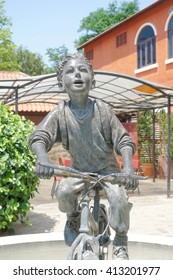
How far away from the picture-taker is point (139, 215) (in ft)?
27.4

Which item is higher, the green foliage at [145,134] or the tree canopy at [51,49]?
the tree canopy at [51,49]

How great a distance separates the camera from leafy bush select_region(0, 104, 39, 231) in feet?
19.7

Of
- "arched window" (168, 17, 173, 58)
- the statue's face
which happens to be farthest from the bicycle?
"arched window" (168, 17, 173, 58)

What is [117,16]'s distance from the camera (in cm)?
3462

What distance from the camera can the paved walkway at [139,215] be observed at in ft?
23.2

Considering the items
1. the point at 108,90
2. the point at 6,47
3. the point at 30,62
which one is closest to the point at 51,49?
the point at 30,62

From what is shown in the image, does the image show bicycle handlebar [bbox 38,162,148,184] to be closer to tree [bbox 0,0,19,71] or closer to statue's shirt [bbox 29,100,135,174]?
statue's shirt [bbox 29,100,135,174]

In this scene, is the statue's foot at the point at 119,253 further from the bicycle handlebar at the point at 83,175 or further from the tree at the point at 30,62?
the tree at the point at 30,62

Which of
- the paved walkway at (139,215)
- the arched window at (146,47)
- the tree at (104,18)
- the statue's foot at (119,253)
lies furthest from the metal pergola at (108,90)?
the tree at (104,18)

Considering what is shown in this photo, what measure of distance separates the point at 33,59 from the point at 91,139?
39.2 metres

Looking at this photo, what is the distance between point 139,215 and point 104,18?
93.5ft

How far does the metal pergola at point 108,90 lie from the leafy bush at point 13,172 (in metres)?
2.20

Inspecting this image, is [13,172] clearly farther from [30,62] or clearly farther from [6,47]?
[30,62]

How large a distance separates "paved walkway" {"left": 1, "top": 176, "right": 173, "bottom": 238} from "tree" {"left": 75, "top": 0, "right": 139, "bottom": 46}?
24.6m
